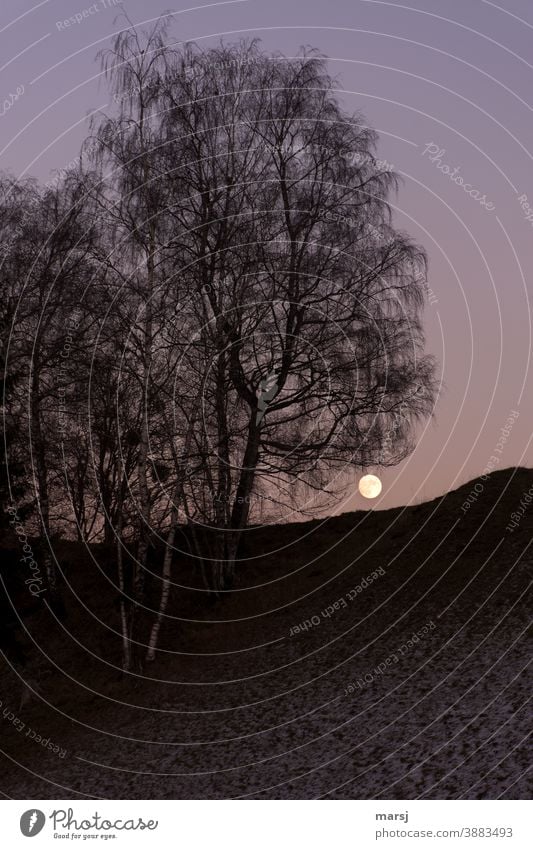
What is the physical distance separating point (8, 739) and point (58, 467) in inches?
389

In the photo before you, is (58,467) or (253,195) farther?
(58,467)

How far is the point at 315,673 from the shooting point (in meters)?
22.8
